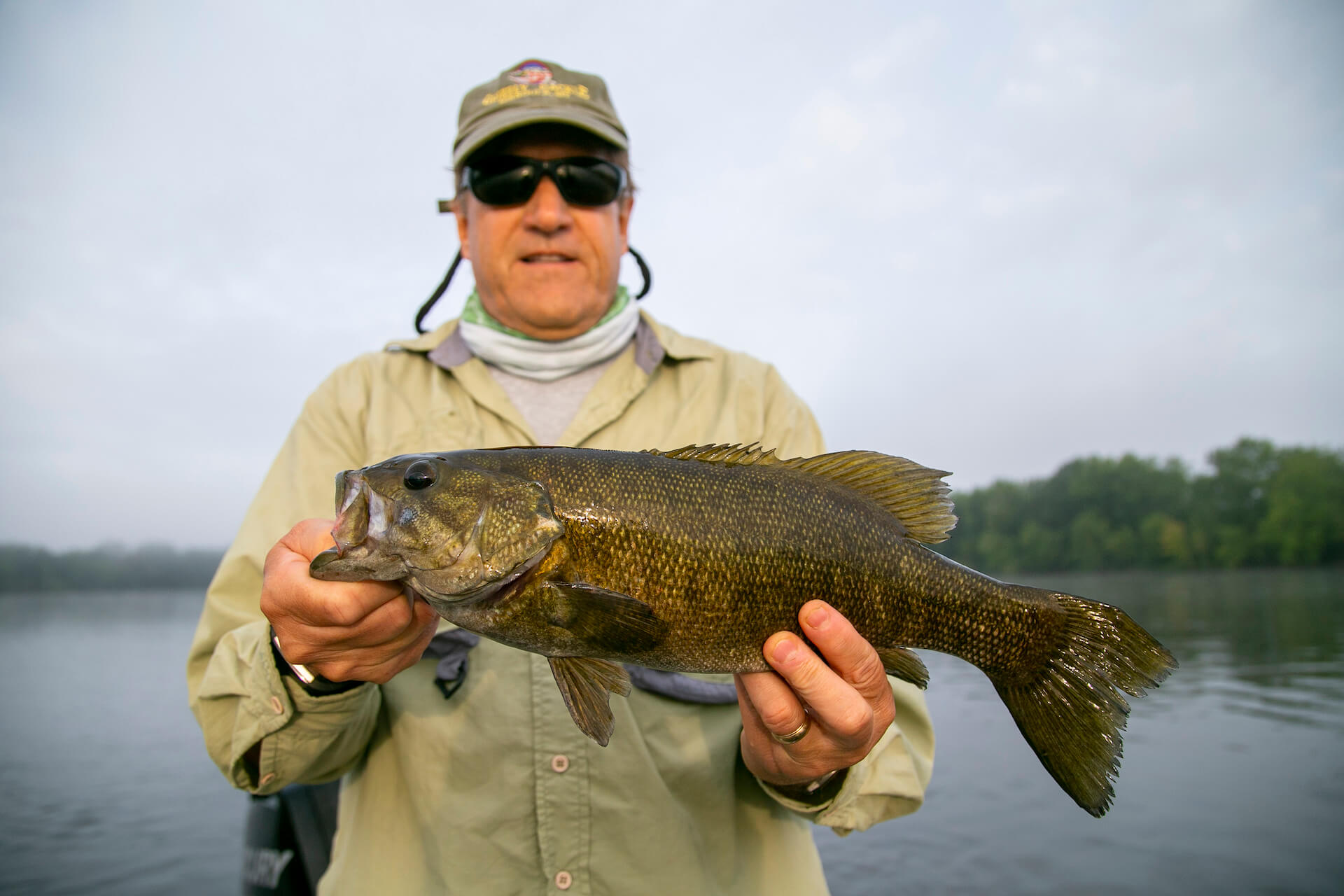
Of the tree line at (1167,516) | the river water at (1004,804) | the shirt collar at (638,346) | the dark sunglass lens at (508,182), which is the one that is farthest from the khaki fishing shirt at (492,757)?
the tree line at (1167,516)

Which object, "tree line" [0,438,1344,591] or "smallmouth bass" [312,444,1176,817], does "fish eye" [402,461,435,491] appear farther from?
"tree line" [0,438,1344,591]

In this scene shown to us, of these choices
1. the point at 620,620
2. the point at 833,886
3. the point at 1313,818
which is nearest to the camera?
the point at 620,620

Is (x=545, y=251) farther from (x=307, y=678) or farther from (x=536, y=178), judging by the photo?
(x=307, y=678)

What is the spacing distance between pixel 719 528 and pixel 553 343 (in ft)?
5.70

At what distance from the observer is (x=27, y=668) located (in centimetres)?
3369

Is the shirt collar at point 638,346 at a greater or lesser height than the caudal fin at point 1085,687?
greater

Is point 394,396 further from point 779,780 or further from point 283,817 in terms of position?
point 283,817

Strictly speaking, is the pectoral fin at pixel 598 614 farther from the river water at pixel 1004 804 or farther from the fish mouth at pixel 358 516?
the river water at pixel 1004 804

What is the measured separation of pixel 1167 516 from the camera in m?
63.8

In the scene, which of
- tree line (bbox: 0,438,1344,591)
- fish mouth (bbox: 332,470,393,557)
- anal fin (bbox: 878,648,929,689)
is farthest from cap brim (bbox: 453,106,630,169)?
tree line (bbox: 0,438,1344,591)

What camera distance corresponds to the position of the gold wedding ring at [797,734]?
2.35 metres

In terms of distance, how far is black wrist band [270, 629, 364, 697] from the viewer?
2451mm

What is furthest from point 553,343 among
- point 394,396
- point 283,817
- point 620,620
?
point 283,817

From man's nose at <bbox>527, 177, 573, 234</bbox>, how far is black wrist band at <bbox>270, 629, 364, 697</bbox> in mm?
2020
